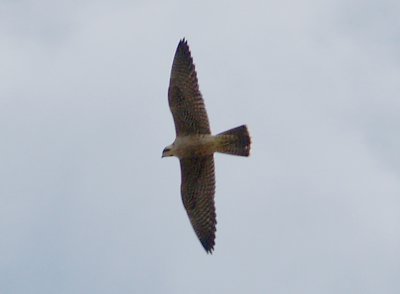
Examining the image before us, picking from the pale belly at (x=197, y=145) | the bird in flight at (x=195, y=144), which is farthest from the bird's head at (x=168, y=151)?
the pale belly at (x=197, y=145)

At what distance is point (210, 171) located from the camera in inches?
931

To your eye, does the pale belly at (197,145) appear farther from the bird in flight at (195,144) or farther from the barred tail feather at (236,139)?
the barred tail feather at (236,139)

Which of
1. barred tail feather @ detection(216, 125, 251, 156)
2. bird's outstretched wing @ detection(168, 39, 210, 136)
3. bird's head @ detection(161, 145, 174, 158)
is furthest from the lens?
bird's head @ detection(161, 145, 174, 158)

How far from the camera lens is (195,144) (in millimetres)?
23172

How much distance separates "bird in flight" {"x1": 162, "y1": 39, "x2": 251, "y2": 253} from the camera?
75.8 feet

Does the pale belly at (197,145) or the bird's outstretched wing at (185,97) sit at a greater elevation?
the bird's outstretched wing at (185,97)

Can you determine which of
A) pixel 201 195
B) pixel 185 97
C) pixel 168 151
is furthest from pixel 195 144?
pixel 201 195

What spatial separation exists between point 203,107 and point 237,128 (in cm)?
74

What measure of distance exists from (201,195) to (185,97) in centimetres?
196

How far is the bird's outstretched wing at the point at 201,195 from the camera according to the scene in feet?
77.5

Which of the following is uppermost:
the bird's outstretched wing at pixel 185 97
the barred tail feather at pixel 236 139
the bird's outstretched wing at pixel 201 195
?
the bird's outstretched wing at pixel 185 97

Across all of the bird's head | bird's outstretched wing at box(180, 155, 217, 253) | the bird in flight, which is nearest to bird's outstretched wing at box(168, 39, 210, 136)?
the bird in flight

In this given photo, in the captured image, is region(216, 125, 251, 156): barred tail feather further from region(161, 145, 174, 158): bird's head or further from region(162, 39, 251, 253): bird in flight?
region(161, 145, 174, 158): bird's head

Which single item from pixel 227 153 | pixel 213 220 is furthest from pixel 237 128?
pixel 213 220
